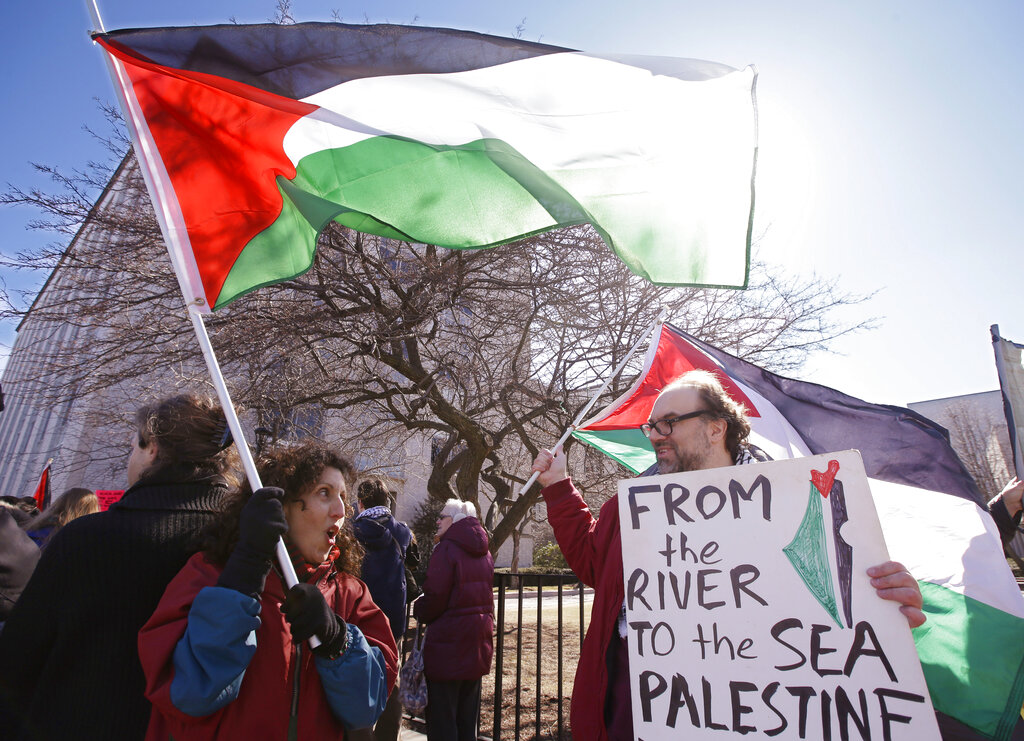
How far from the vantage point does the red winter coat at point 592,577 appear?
6.65 ft

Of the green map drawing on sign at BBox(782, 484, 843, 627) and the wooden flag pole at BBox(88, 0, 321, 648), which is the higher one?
the wooden flag pole at BBox(88, 0, 321, 648)

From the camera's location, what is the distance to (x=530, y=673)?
25.5 feet

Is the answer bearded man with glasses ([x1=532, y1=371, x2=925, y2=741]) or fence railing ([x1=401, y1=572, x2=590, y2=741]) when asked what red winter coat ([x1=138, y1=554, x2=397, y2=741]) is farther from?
fence railing ([x1=401, y1=572, x2=590, y2=741])

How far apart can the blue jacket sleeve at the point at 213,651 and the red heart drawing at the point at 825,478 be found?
1.59 meters

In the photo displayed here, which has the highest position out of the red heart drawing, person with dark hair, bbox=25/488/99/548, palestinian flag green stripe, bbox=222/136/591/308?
palestinian flag green stripe, bbox=222/136/591/308

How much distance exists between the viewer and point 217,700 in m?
1.59

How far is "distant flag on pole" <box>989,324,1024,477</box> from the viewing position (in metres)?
3.33

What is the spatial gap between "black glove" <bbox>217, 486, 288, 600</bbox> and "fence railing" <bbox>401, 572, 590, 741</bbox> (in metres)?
2.63

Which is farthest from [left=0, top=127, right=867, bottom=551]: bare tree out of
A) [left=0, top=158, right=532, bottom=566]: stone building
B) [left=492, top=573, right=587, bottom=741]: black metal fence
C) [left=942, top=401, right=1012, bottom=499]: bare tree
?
[left=942, top=401, right=1012, bottom=499]: bare tree

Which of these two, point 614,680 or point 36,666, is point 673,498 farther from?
point 36,666

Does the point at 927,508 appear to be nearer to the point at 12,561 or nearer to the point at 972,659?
the point at 972,659

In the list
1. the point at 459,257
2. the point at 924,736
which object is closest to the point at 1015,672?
the point at 924,736

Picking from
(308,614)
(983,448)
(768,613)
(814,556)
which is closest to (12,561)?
(308,614)

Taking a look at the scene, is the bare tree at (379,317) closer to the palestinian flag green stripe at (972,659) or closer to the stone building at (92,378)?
the stone building at (92,378)
